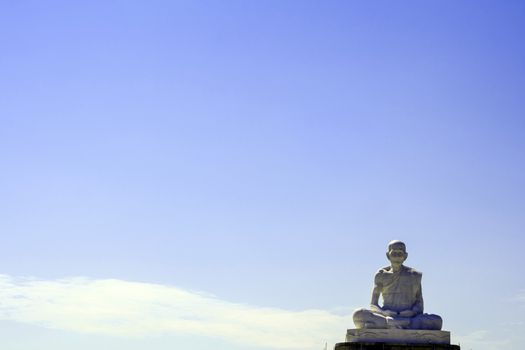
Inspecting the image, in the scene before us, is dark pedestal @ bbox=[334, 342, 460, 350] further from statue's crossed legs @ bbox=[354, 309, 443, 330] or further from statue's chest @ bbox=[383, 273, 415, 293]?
statue's chest @ bbox=[383, 273, 415, 293]

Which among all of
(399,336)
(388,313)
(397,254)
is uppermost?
(397,254)

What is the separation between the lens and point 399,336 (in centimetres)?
2412

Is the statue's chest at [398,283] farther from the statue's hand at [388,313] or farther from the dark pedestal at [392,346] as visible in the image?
the dark pedestal at [392,346]

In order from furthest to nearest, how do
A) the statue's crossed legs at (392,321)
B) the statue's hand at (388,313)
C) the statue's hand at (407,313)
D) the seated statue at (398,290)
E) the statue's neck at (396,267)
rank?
the statue's neck at (396,267), the seated statue at (398,290), the statue's hand at (407,313), the statue's hand at (388,313), the statue's crossed legs at (392,321)

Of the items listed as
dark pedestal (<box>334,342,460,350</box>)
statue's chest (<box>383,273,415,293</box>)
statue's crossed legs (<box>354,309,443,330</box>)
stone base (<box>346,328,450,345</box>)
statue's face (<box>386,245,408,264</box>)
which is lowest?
dark pedestal (<box>334,342,460,350</box>)

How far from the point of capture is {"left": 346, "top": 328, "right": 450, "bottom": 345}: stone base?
2408cm

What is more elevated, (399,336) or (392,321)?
(392,321)

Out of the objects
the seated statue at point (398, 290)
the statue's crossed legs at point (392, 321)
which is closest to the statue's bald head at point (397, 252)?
the seated statue at point (398, 290)

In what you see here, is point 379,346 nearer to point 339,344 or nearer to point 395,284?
point 339,344

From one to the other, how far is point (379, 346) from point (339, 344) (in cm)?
105

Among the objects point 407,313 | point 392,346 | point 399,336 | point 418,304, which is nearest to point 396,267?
point 418,304

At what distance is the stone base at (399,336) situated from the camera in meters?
24.1

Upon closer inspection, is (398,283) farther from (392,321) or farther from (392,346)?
(392,346)

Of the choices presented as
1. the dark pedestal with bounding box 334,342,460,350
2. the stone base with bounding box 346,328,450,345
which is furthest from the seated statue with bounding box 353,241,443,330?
the dark pedestal with bounding box 334,342,460,350
